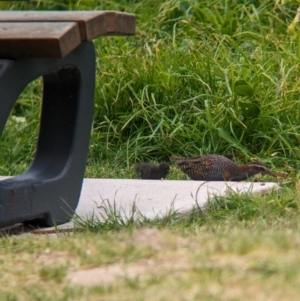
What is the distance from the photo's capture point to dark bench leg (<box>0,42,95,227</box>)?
497cm

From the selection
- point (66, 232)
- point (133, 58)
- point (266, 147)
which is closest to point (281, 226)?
point (66, 232)

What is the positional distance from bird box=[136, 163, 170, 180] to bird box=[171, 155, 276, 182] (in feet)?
0.49

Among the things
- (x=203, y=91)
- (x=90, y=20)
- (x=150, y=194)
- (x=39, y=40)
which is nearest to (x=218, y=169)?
(x=150, y=194)

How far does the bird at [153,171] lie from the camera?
6.65 m

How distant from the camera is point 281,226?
15.3 ft

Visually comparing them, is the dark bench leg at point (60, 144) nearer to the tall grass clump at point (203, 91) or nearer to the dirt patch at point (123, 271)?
the dirt patch at point (123, 271)

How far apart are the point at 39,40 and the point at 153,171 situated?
92.2 inches

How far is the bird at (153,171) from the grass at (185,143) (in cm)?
28

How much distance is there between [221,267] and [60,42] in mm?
1603

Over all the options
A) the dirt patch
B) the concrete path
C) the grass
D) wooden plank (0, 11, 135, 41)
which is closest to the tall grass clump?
the grass

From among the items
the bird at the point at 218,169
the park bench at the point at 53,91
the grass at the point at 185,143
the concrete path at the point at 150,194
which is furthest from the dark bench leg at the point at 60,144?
the bird at the point at 218,169

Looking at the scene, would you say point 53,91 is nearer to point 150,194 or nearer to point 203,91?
point 150,194

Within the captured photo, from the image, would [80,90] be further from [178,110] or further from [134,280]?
[178,110]

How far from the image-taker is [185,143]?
24.5 ft
